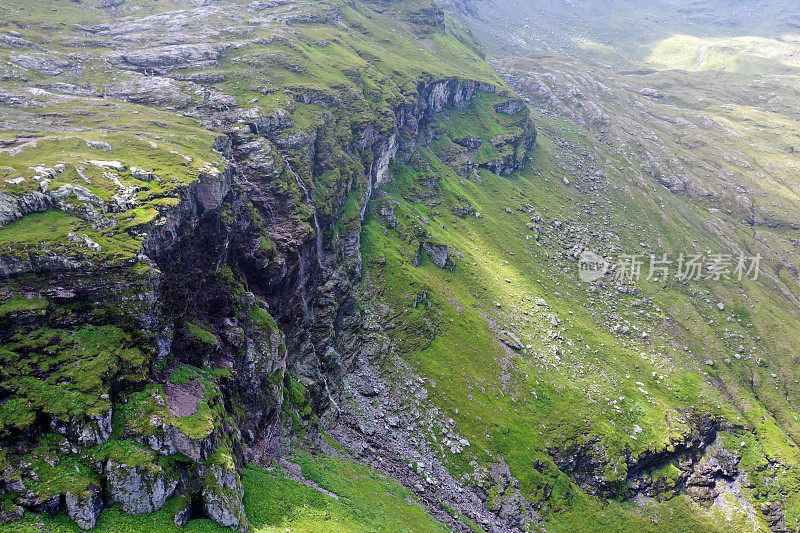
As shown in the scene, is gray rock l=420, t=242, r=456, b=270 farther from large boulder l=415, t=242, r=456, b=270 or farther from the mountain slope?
the mountain slope

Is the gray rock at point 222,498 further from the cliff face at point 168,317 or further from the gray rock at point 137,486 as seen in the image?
the gray rock at point 137,486

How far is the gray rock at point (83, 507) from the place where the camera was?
887 inches

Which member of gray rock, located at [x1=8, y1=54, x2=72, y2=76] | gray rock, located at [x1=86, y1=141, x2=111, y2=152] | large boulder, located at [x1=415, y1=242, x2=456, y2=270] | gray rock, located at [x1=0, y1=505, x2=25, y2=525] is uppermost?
gray rock, located at [x1=8, y1=54, x2=72, y2=76]

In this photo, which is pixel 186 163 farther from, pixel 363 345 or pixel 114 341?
pixel 363 345

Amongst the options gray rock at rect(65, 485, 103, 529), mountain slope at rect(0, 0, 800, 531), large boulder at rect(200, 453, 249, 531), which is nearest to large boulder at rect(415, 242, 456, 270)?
mountain slope at rect(0, 0, 800, 531)

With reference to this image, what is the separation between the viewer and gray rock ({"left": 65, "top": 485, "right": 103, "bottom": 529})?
2253 centimetres

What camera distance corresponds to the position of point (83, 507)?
22.8 m

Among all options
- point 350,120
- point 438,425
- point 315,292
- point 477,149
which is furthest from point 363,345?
point 477,149

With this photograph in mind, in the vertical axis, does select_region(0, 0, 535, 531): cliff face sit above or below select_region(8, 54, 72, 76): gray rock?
below

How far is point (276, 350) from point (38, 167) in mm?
30946

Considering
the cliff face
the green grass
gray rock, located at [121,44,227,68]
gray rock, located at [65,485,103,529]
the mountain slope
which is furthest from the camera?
gray rock, located at [121,44,227,68]

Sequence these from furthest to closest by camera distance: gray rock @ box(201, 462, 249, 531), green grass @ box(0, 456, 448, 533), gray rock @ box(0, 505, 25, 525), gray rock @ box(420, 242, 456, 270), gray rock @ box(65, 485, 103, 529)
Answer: gray rock @ box(420, 242, 456, 270) < gray rock @ box(201, 462, 249, 531) < green grass @ box(0, 456, 448, 533) < gray rock @ box(65, 485, 103, 529) < gray rock @ box(0, 505, 25, 525)

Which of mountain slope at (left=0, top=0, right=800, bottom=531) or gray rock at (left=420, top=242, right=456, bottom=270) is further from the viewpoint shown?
gray rock at (left=420, top=242, right=456, bottom=270)

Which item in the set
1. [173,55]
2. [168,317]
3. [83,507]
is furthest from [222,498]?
[173,55]
